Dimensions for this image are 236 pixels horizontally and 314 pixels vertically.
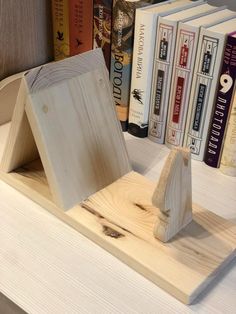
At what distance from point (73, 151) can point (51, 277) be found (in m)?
0.18

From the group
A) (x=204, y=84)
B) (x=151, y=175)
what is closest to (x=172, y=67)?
(x=204, y=84)

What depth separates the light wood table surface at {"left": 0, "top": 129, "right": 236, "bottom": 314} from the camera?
567 millimetres

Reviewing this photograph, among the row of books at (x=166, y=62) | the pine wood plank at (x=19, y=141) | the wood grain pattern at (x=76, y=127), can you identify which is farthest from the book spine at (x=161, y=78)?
the pine wood plank at (x=19, y=141)

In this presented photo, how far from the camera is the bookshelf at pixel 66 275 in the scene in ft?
1.86

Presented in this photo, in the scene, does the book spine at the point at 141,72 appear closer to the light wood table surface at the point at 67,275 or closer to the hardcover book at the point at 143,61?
the hardcover book at the point at 143,61

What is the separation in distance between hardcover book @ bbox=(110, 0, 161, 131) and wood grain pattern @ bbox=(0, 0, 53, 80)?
17 centimetres

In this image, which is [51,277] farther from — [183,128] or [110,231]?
[183,128]

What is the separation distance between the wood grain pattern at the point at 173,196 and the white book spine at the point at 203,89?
194mm

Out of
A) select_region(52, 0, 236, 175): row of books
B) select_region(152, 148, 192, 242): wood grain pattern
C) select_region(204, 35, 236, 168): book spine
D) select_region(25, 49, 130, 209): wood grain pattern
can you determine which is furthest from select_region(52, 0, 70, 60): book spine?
select_region(152, 148, 192, 242): wood grain pattern

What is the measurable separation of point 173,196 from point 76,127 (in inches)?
7.3

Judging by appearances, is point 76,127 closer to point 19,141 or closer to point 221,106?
point 19,141

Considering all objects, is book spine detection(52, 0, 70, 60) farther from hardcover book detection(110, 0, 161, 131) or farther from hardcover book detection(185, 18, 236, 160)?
hardcover book detection(185, 18, 236, 160)

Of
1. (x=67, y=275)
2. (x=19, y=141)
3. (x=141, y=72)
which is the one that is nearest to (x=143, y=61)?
(x=141, y=72)

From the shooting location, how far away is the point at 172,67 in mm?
803
